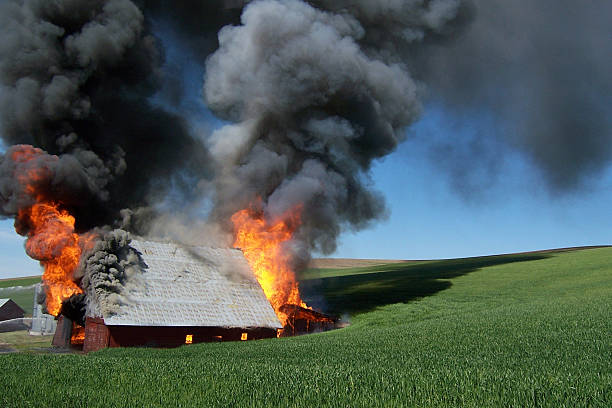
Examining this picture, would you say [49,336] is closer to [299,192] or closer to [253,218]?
[253,218]

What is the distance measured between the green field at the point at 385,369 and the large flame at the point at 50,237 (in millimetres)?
10265

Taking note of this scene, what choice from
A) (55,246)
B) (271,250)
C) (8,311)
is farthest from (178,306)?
(8,311)

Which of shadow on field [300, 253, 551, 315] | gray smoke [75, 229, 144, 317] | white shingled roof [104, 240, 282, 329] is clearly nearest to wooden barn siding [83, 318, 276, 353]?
white shingled roof [104, 240, 282, 329]

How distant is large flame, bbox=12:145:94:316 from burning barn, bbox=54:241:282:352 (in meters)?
2.33

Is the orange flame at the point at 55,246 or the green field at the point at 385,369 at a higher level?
the orange flame at the point at 55,246

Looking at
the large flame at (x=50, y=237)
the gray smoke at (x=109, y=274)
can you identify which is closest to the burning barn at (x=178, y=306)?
the gray smoke at (x=109, y=274)

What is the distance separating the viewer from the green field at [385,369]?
10688 mm

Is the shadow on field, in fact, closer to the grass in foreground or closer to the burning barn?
the burning barn

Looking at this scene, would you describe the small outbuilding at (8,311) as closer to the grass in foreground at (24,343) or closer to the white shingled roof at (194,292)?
the grass in foreground at (24,343)

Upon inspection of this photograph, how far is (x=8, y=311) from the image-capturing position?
56.9 m

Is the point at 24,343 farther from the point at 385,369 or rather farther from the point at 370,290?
the point at 385,369

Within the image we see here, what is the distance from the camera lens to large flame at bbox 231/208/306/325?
3950 centimetres

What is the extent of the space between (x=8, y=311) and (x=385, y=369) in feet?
189

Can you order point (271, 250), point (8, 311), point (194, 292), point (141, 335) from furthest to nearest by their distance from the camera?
point (8, 311)
point (271, 250)
point (194, 292)
point (141, 335)
